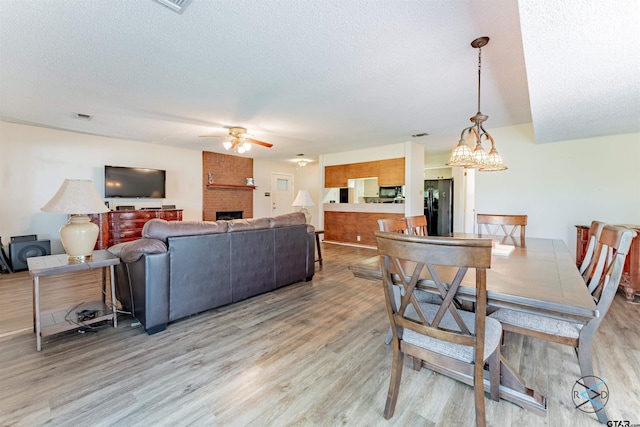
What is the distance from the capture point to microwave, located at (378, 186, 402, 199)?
6359 millimetres

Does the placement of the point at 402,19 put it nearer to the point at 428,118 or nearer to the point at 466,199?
the point at 428,118

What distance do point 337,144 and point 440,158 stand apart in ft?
11.7

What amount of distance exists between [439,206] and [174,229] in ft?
21.8

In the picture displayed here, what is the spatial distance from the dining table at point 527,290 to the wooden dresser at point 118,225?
5.21m

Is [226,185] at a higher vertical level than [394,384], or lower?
higher

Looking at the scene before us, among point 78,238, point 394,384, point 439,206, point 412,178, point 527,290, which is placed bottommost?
point 394,384

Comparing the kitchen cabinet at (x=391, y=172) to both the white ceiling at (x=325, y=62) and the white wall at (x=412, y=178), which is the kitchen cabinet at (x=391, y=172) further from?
the white ceiling at (x=325, y=62)

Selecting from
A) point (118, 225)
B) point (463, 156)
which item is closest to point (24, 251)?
point (118, 225)

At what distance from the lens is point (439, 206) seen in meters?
7.20

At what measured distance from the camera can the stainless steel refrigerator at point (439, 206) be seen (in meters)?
7.11

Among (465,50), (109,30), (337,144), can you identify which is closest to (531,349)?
(465,50)

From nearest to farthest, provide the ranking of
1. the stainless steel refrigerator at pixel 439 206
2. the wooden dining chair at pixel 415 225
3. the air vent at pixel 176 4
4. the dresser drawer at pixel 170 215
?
the air vent at pixel 176 4 < the wooden dining chair at pixel 415 225 < the dresser drawer at pixel 170 215 < the stainless steel refrigerator at pixel 439 206

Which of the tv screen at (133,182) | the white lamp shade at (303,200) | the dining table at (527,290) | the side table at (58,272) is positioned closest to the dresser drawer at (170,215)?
the tv screen at (133,182)

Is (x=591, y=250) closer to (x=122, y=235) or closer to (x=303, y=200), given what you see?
(x=303, y=200)
